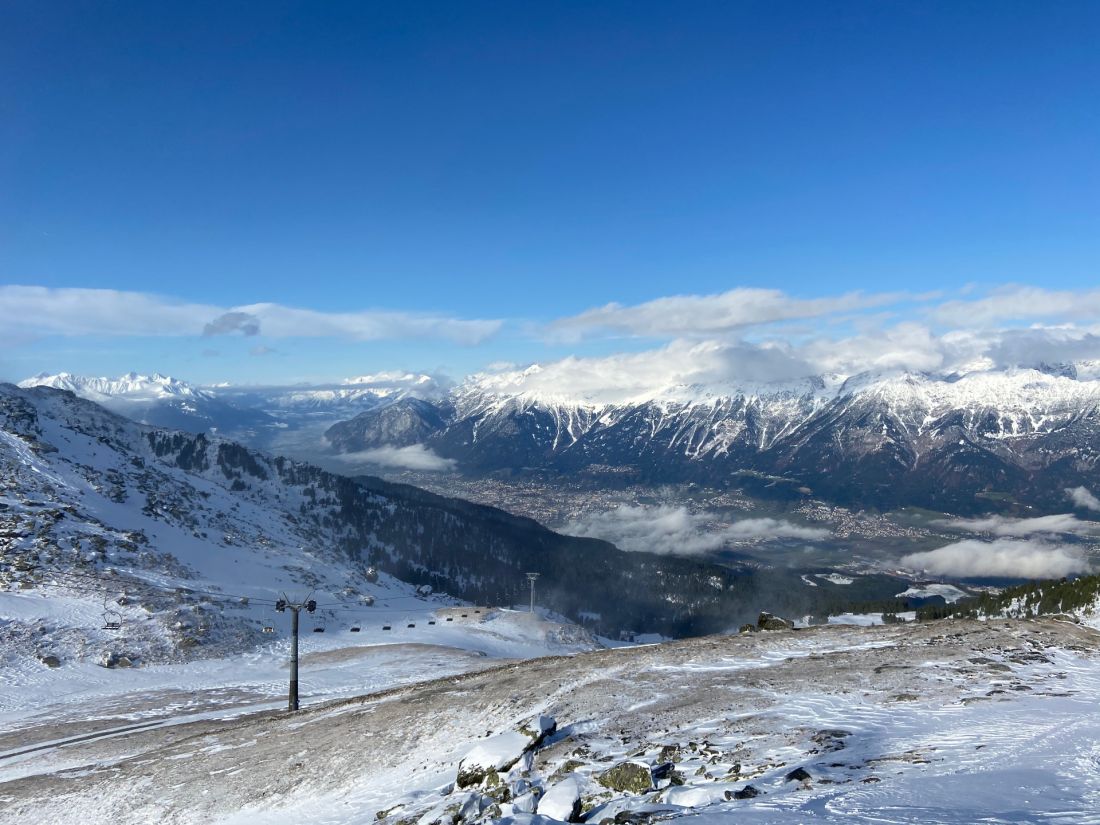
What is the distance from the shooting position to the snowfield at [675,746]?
57.7ft

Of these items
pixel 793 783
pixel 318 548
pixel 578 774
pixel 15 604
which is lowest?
pixel 318 548

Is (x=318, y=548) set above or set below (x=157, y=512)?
below

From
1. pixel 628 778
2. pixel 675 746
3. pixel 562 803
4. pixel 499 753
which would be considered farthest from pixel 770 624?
pixel 562 803

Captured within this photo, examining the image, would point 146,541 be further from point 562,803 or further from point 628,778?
point 562,803

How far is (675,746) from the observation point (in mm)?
23766

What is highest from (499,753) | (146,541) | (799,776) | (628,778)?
(799,776)

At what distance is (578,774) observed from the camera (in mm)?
21766

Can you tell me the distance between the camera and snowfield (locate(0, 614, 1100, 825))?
17.6m

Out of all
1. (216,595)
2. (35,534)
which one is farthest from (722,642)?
(35,534)

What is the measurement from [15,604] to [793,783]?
88879 mm

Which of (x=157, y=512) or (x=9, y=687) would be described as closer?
(x=9, y=687)

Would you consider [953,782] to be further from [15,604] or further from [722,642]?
[15,604]

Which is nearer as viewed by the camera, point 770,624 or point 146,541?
point 770,624

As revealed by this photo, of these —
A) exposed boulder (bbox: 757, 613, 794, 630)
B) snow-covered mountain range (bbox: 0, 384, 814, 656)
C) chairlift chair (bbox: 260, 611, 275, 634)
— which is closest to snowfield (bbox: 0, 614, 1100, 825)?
exposed boulder (bbox: 757, 613, 794, 630)
